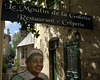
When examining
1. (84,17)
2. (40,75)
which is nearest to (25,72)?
(40,75)

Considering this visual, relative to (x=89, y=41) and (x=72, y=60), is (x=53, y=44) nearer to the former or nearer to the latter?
(x=72, y=60)

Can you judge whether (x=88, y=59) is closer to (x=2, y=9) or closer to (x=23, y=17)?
(x=23, y=17)

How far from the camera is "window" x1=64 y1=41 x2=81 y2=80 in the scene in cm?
527

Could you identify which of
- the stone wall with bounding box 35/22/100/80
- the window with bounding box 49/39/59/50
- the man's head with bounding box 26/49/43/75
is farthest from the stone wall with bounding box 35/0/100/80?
the man's head with bounding box 26/49/43/75

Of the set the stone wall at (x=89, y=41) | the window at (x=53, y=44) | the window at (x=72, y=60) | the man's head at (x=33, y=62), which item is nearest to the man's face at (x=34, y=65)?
the man's head at (x=33, y=62)

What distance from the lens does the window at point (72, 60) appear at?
527cm

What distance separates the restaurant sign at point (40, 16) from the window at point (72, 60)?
58.8 inches

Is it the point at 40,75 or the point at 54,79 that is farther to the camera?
the point at 54,79

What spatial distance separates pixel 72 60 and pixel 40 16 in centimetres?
299

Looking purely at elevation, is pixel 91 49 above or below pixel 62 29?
below

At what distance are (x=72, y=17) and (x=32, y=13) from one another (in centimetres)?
135

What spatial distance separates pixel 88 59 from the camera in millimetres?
4758

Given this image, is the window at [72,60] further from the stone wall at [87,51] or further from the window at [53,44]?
the window at [53,44]

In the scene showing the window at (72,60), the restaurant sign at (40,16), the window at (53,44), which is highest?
the restaurant sign at (40,16)
